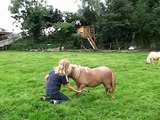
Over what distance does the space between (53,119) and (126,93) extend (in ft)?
10.8

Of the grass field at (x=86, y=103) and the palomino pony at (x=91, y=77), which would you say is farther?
the palomino pony at (x=91, y=77)

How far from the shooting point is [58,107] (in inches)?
349

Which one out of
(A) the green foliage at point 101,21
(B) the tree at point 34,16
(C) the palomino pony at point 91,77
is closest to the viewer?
(C) the palomino pony at point 91,77

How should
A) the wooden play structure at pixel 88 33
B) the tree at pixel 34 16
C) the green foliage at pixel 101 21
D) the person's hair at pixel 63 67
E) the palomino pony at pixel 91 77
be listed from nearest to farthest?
the person's hair at pixel 63 67, the palomino pony at pixel 91 77, the green foliage at pixel 101 21, the wooden play structure at pixel 88 33, the tree at pixel 34 16

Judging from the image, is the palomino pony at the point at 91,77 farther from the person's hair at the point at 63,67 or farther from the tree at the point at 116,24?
the tree at the point at 116,24

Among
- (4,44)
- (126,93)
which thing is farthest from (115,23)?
(126,93)

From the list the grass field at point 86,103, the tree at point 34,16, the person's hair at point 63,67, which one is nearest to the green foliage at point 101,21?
the tree at point 34,16

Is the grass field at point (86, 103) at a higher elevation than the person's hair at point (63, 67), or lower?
lower

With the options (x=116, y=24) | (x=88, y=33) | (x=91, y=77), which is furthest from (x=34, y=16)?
(x=91, y=77)

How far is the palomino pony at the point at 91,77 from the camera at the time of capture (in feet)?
31.7

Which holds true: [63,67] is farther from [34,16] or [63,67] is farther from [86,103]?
[34,16]

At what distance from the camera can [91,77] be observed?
9789mm

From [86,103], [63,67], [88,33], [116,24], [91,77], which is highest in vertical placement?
[116,24]

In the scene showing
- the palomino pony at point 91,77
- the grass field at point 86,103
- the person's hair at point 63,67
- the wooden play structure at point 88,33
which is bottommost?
the grass field at point 86,103
